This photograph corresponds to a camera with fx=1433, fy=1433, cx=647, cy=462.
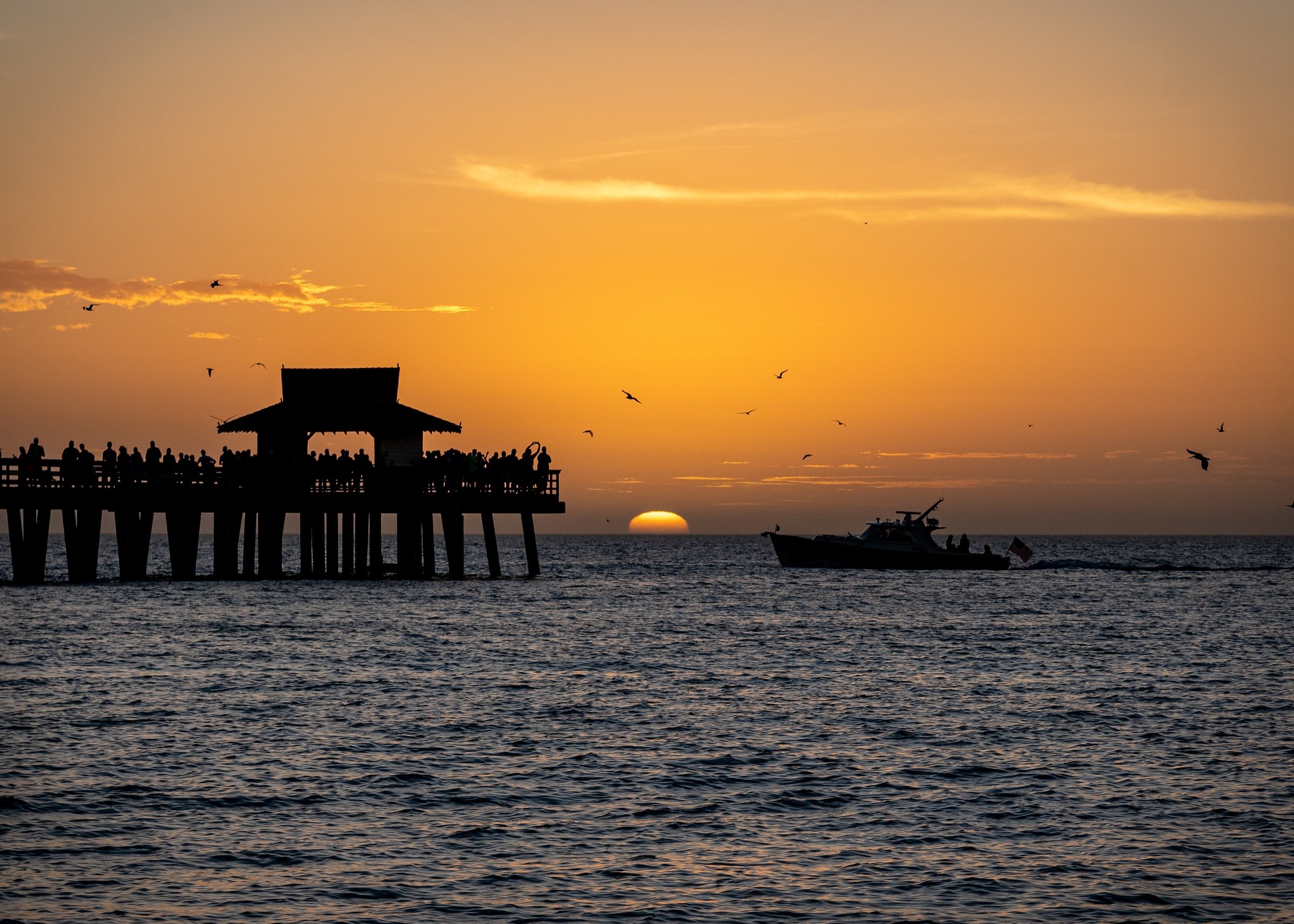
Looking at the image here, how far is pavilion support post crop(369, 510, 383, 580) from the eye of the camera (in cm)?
5284

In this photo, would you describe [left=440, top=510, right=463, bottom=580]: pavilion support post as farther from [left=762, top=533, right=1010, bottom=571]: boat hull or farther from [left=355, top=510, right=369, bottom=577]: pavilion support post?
[left=762, top=533, right=1010, bottom=571]: boat hull

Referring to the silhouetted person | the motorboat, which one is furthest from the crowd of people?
the motorboat

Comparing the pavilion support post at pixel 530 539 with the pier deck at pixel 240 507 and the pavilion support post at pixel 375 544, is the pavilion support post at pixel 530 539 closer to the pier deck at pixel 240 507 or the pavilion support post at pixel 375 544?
the pier deck at pixel 240 507

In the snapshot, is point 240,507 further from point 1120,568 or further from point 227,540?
point 1120,568

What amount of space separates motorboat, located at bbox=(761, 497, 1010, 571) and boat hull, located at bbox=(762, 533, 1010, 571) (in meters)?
0.03

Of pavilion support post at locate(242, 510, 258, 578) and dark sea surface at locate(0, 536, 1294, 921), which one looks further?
pavilion support post at locate(242, 510, 258, 578)

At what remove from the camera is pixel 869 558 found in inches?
3002

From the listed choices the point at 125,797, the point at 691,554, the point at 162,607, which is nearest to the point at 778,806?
the point at 125,797

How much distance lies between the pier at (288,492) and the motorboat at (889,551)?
27165 mm

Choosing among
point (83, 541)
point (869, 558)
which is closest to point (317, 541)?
point (83, 541)

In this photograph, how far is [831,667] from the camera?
32969mm

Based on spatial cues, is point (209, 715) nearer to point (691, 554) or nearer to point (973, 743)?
point (973, 743)

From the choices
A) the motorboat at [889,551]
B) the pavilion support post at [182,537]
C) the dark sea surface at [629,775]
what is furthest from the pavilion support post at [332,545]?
the motorboat at [889,551]

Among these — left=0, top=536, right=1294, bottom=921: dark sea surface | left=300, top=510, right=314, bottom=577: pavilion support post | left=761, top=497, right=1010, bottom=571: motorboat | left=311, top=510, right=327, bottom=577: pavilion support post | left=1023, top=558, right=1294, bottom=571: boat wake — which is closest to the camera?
left=0, top=536, right=1294, bottom=921: dark sea surface
